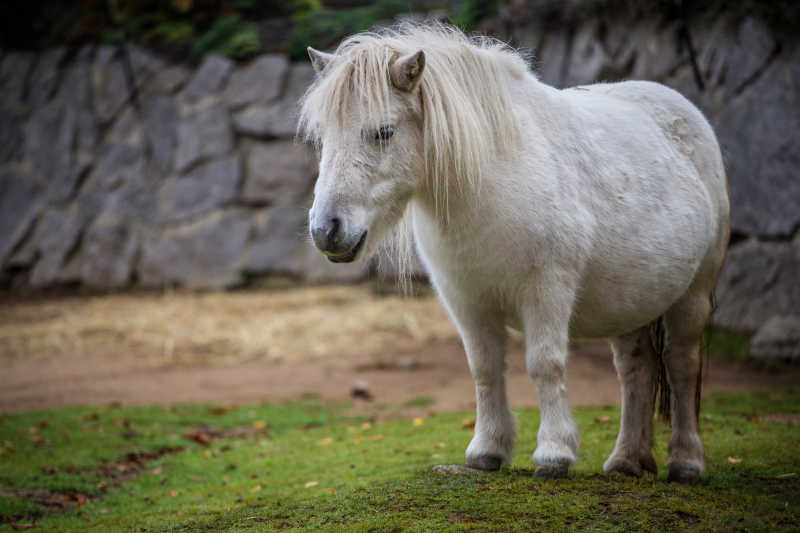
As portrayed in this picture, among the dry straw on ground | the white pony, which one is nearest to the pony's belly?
the white pony

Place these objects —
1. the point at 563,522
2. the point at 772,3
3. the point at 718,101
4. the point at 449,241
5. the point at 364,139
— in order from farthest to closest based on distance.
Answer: the point at 718,101 → the point at 772,3 → the point at 449,241 → the point at 364,139 → the point at 563,522

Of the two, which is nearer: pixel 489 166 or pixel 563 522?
pixel 563 522

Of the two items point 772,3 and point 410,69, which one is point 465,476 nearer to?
point 410,69

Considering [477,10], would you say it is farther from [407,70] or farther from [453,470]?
[453,470]

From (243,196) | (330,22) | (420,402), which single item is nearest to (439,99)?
(420,402)

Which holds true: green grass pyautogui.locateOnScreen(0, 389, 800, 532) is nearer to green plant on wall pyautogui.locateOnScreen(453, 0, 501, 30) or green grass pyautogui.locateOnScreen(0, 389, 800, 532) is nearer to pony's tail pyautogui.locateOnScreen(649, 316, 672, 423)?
pony's tail pyautogui.locateOnScreen(649, 316, 672, 423)

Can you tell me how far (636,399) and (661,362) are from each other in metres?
0.27

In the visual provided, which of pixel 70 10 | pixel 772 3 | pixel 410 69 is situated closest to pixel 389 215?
pixel 410 69

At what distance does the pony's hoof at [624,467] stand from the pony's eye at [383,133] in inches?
71.9

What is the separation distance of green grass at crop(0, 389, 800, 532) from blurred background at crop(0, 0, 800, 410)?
3.92 ft

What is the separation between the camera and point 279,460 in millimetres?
4613

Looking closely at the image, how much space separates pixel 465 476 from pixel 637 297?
3.36 feet

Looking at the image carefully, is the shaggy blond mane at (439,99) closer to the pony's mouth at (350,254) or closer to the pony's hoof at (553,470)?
the pony's mouth at (350,254)

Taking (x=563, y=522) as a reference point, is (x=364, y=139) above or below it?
above
